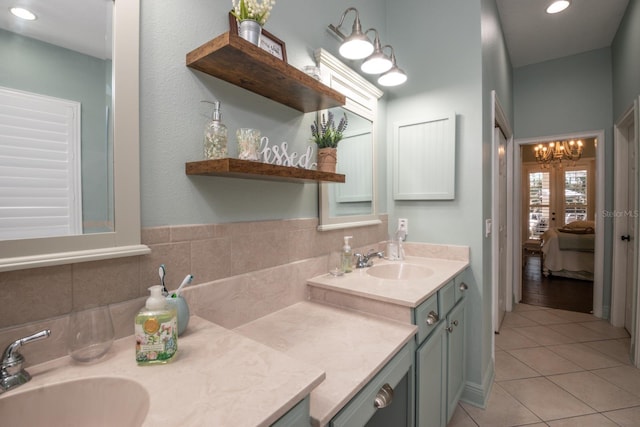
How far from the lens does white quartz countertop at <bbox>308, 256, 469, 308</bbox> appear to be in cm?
121

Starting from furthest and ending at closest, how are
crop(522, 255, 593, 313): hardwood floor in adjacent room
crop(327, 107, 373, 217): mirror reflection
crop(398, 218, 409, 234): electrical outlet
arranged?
1. crop(522, 255, 593, 313): hardwood floor in adjacent room
2. crop(398, 218, 409, 234): electrical outlet
3. crop(327, 107, 373, 217): mirror reflection

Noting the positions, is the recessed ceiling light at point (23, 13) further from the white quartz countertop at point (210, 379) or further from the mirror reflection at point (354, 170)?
the mirror reflection at point (354, 170)

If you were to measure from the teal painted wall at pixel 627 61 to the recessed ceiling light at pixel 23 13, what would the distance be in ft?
11.8

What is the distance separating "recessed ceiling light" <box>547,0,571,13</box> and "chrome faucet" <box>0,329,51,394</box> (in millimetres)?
3734

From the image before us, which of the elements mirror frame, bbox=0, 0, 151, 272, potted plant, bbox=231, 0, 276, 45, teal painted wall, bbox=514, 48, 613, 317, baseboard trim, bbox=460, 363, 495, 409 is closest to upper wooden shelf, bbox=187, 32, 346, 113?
potted plant, bbox=231, 0, 276, 45

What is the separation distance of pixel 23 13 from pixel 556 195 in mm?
9036

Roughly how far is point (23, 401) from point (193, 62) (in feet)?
3.18

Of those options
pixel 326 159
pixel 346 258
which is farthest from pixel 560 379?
pixel 326 159

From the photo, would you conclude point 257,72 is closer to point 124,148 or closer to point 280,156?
point 280,156

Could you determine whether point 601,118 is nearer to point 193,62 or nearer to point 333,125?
point 333,125

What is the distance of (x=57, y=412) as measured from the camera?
612 millimetres

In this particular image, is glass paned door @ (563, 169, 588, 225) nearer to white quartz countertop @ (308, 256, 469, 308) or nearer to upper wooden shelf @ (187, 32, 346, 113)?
white quartz countertop @ (308, 256, 469, 308)

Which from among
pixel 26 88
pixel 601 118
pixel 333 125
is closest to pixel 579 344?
pixel 601 118

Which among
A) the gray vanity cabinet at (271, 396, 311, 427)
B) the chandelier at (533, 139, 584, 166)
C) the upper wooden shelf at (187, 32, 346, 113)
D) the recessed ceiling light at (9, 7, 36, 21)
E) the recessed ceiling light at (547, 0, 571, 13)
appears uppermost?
the recessed ceiling light at (547, 0, 571, 13)
